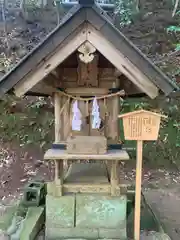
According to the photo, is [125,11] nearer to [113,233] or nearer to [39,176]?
[39,176]

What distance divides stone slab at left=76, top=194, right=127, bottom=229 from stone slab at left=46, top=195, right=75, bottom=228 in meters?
0.08

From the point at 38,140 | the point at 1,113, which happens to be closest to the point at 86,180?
the point at 38,140

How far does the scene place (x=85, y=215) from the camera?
3521mm

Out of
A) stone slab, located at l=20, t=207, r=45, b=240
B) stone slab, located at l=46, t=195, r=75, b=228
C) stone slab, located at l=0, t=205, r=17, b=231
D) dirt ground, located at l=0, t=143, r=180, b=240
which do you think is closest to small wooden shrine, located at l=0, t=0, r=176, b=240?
stone slab, located at l=46, t=195, r=75, b=228

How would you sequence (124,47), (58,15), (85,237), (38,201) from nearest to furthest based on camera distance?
(124,47) < (85,237) < (38,201) < (58,15)

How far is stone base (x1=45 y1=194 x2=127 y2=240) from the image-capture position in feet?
11.5

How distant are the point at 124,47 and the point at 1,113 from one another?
645 cm

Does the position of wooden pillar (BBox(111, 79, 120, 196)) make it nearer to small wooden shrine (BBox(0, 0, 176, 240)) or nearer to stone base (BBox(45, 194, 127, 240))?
small wooden shrine (BBox(0, 0, 176, 240))

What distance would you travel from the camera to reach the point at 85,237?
3451mm

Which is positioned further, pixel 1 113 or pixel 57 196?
pixel 1 113

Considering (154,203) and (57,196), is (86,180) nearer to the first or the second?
(57,196)

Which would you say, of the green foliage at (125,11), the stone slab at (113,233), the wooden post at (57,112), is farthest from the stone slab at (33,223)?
the green foliage at (125,11)

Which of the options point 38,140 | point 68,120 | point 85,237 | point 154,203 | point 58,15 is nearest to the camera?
point 85,237

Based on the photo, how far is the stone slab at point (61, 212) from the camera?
11.5 ft
